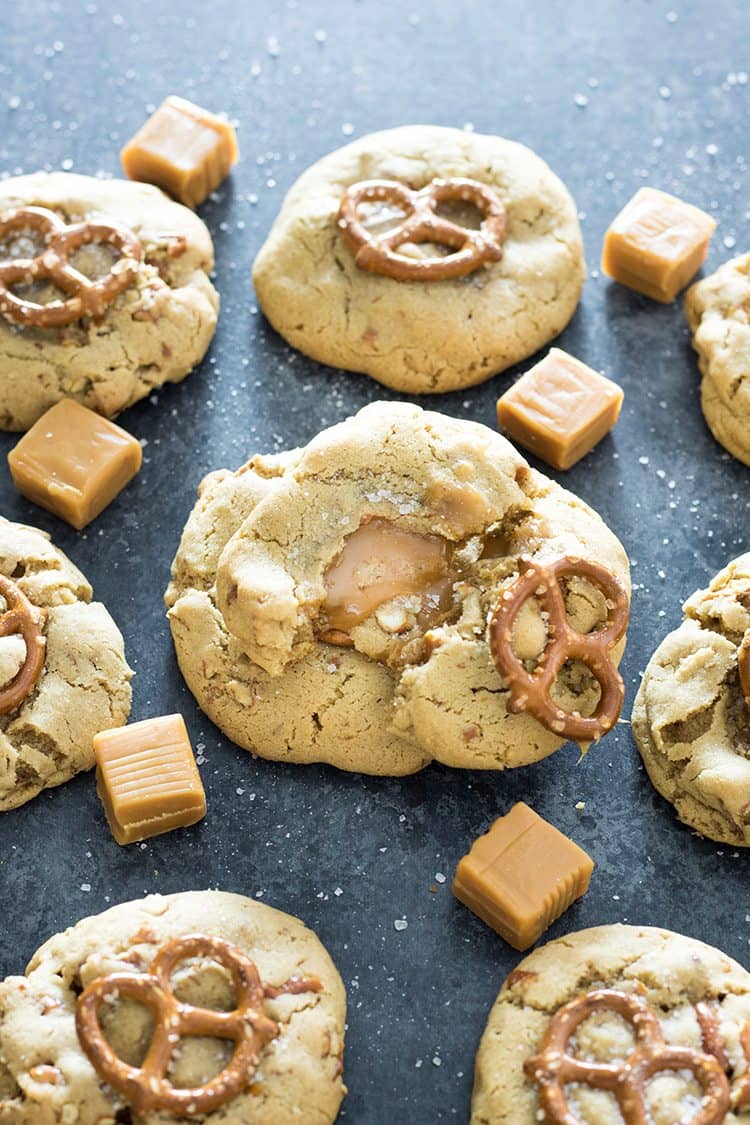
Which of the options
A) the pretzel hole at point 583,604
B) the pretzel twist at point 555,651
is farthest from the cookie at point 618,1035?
the pretzel hole at point 583,604

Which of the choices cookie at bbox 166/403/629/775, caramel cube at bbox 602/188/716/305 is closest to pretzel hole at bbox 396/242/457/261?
caramel cube at bbox 602/188/716/305

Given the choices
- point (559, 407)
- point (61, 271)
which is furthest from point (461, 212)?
point (61, 271)

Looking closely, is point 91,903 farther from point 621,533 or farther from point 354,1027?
point 621,533

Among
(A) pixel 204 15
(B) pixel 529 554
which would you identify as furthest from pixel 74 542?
(A) pixel 204 15

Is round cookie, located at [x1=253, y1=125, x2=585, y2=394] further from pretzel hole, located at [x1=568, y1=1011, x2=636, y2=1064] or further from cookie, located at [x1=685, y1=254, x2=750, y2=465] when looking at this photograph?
pretzel hole, located at [x1=568, y1=1011, x2=636, y2=1064]

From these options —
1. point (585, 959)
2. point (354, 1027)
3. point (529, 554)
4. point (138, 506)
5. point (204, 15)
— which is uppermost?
point (204, 15)

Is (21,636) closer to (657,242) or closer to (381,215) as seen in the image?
(381,215)

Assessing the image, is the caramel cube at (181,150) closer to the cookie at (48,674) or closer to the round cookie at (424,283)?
the round cookie at (424,283)
